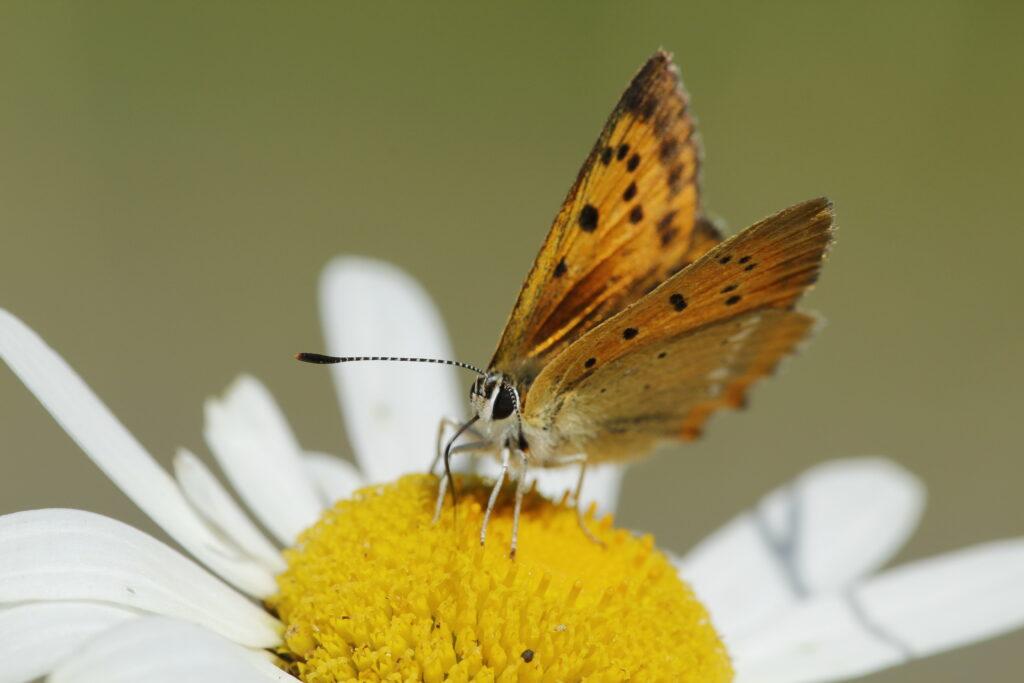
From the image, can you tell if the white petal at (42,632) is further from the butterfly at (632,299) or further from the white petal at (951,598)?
the white petal at (951,598)

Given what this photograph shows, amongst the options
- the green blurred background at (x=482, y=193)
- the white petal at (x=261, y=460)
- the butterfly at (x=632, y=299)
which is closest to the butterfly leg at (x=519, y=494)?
the butterfly at (x=632, y=299)

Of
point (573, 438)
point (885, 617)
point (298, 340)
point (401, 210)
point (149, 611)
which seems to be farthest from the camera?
point (401, 210)

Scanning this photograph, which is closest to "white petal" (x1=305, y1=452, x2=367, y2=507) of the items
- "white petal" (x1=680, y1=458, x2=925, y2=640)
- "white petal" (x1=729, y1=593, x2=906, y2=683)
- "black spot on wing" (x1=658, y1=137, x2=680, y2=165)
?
"white petal" (x1=680, y1=458, x2=925, y2=640)

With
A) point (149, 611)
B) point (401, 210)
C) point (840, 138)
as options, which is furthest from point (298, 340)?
point (149, 611)

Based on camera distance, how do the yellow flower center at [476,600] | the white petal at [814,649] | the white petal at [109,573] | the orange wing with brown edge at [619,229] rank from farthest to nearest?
1. the white petal at [814,649]
2. the orange wing with brown edge at [619,229]
3. the yellow flower center at [476,600]
4. the white petal at [109,573]

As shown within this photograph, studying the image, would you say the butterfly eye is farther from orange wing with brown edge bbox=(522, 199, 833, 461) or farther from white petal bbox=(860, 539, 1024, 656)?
white petal bbox=(860, 539, 1024, 656)

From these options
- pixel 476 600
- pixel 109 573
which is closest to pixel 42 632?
pixel 109 573

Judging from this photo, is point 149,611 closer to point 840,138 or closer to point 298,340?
point 298,340
